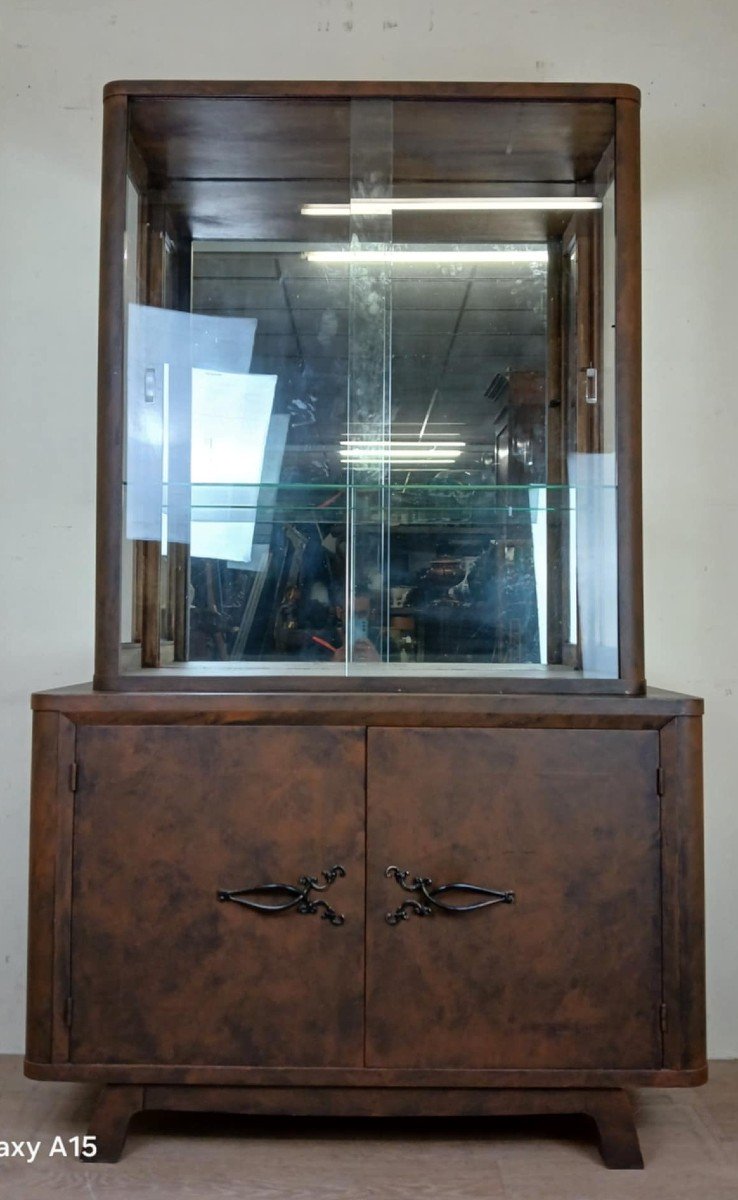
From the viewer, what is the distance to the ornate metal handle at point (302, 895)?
144 centimetres

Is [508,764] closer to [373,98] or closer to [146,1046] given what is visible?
[146,1046]

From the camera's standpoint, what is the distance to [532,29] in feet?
6.64

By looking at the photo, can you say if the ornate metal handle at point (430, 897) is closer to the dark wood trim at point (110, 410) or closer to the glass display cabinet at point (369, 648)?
the glass display cabinet at point (369, 648)

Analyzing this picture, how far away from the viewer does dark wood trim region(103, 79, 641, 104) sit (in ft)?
5.11

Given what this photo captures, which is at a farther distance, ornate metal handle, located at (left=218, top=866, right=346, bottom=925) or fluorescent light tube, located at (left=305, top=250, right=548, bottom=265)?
fluorescent light tube, located at (left=305, top=250, right=548, bottom=265)

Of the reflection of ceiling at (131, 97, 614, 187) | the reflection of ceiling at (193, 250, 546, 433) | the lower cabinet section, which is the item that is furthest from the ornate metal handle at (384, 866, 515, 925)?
the reflection of ceiling at (131, 97, 614, 187)

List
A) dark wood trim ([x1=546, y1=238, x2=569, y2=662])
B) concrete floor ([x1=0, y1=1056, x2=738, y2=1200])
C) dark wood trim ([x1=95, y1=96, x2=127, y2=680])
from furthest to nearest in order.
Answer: dark wood trim ([x1=546, y1=238, x2=569, y2=662]) → dark wood trim ([x1=95, y1=96, x2=127, y2=680]) → concrete floor ([x1=0, y1=1056, x2=738, y2=1200])

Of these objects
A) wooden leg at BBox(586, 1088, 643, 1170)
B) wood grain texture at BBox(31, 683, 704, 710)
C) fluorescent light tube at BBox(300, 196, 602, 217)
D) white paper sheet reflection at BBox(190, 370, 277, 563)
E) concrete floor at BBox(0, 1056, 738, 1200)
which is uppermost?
fluorescent light tube at BBox(300, 196, 602, 217)

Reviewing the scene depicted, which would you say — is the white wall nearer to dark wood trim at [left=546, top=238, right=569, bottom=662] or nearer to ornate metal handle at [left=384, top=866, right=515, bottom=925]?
dark wood trim at [left=546, top=238, right=569, bottom=662]

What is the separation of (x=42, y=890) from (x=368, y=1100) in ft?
1.79

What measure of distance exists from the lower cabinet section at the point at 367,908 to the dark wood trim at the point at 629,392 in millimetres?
142

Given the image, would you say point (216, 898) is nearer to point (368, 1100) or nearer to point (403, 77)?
point (368, 1100)

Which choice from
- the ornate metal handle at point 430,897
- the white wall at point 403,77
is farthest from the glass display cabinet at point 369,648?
the white wall at point 403,77

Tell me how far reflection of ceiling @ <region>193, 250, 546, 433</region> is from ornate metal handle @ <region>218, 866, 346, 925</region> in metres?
0.70
